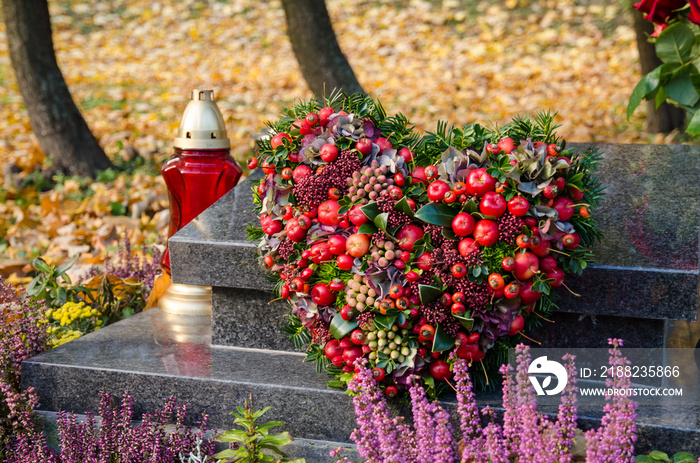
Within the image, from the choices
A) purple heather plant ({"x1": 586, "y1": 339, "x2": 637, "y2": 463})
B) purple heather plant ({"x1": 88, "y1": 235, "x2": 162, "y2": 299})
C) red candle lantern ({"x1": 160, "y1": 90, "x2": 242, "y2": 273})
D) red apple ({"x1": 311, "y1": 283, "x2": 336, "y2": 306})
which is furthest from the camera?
purple heather plant ({"x1": 88, "y1": 235, "x2": 162, "y2": 299})

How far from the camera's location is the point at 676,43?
2623 mm

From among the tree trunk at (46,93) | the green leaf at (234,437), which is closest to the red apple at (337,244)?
the green leaf at (234,437)

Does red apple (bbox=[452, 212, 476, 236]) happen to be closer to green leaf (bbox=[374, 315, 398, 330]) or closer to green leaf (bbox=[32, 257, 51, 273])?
green leaf (bbox=[374, 315, 398, 330])

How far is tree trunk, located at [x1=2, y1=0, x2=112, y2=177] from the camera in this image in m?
4.91

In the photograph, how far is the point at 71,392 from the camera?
223 centimetres

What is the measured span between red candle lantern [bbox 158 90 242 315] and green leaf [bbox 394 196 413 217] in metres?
1.08

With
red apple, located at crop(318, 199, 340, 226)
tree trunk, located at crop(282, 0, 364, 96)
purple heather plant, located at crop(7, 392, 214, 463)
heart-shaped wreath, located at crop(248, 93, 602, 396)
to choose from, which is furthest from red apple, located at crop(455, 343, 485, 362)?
tree trunk, located at crop(282, 0, 364, 96)

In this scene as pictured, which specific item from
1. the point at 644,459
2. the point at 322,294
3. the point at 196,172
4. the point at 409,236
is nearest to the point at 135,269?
the point at 196,172

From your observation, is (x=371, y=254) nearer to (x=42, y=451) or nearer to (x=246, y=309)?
(x=246, y=309)

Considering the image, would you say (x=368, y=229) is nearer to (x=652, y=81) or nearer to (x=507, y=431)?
(x=507, y=431)

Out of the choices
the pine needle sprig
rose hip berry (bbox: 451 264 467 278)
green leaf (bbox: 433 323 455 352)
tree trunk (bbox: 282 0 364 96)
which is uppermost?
tree trunk (bbox: 282 0 364 96)

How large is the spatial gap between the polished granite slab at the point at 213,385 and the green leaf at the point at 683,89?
1.06m

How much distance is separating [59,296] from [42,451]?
892 mm

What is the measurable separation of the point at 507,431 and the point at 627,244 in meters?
0.77
